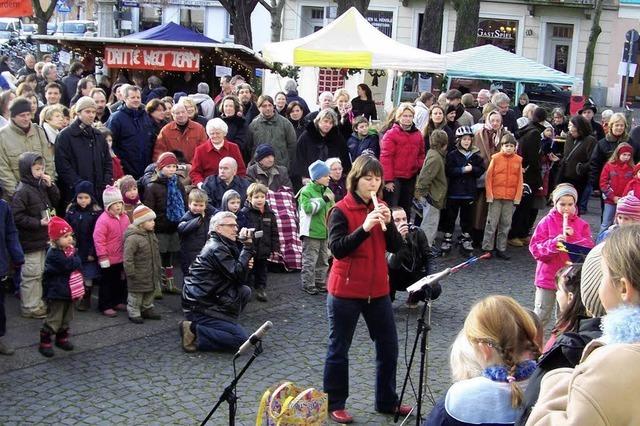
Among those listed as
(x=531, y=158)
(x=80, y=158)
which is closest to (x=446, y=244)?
(x=531, y=158)

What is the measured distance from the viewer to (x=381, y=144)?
11.2 metres

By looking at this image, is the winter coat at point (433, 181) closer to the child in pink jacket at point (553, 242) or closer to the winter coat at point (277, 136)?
the winter coat at point (277, 136)

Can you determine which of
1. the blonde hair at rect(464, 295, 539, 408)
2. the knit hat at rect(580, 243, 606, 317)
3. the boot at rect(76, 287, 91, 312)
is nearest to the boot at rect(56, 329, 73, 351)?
the boot at rect(76, 287, 91, 312)

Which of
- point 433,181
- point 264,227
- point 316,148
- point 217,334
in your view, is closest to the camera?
point 217,334

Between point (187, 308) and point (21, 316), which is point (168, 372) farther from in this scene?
point (21, 316)

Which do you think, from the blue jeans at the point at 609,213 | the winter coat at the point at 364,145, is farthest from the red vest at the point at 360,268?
the blue jeans at the point at 609,213

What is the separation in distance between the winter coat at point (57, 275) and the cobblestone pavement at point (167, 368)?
528mm

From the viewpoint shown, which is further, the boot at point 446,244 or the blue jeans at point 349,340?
the boot at point 446,244

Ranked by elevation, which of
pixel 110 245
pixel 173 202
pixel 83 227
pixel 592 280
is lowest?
pixel 110 245

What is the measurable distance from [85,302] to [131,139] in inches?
95.8

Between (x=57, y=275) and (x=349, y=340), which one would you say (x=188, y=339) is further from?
(x=349, y=340)

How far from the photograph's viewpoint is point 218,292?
24.8 ft

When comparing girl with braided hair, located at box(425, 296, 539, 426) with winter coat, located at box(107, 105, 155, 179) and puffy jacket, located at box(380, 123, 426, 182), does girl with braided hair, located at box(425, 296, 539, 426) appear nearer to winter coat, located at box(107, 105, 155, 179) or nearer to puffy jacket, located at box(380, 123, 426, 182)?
winter coat, located at box(107, 105, 155, 179)

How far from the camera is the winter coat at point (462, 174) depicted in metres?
11.2
